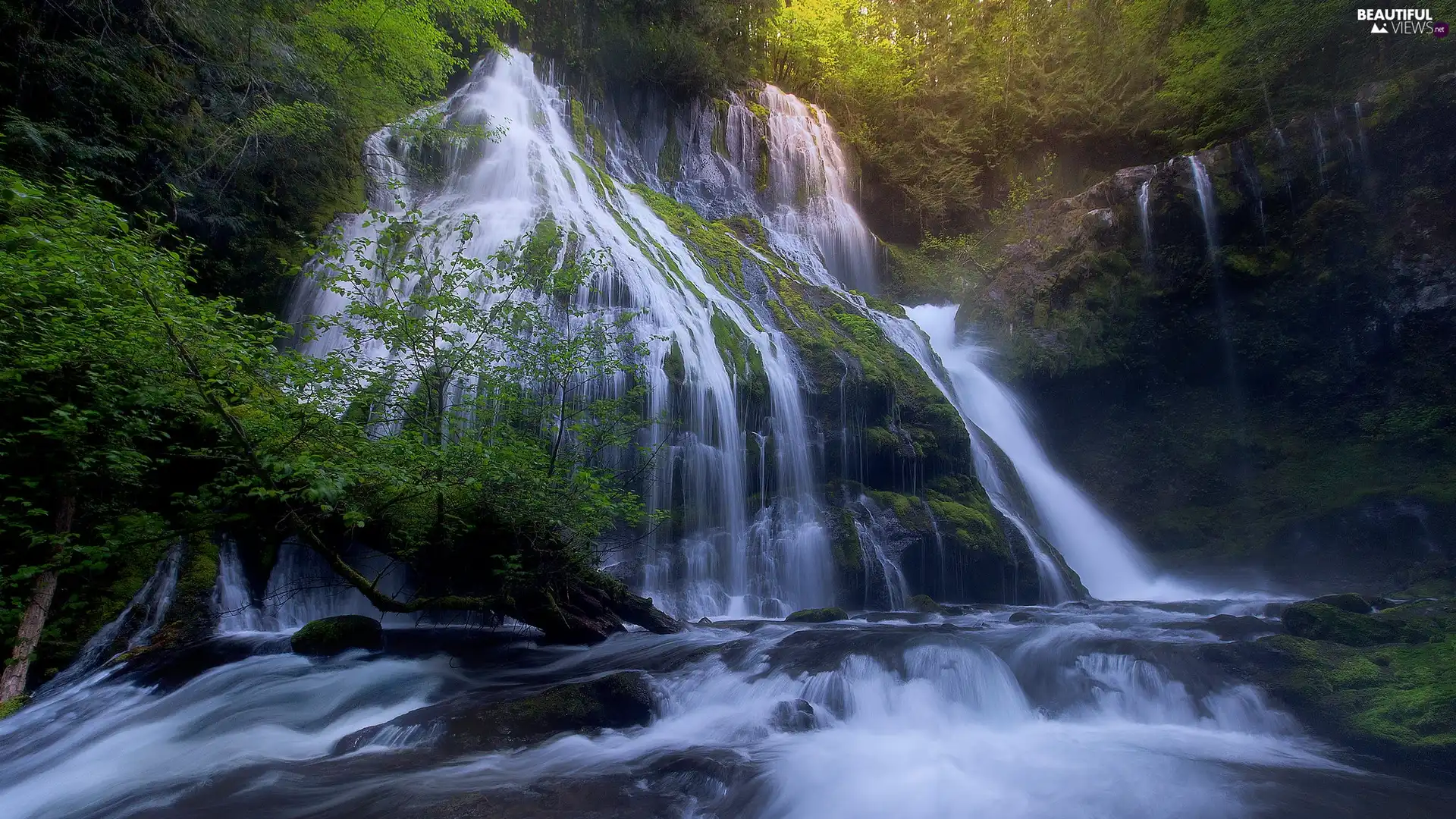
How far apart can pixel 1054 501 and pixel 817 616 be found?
8.06m

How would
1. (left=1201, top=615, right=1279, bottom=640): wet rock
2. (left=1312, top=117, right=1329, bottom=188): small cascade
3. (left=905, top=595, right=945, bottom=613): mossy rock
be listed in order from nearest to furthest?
(left=1201, top=615, right=1279, bottom=640): wet rock, (left=905, top=595, right=945, bottom=613): mossy rock, (left=1312, top=117, right=1329, bottom=188): small cascade

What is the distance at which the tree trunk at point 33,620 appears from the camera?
4.99m

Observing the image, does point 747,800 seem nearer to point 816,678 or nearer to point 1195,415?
point 816,678

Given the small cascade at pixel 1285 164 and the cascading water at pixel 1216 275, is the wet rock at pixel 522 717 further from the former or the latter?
the small cascade at pixel 1285 164

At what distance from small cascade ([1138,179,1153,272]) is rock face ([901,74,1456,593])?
1.8 inches

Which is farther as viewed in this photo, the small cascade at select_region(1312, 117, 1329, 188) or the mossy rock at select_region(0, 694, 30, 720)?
the small cascade at select_region(1312, 117, 1329, 188)

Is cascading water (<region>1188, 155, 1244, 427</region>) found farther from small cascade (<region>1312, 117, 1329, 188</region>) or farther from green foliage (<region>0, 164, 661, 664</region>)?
green foliage (<region>0, 164, 661, 664</region>)

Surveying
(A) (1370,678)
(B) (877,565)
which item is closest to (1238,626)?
(A) (1370,678)

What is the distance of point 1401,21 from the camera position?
14.3 meters

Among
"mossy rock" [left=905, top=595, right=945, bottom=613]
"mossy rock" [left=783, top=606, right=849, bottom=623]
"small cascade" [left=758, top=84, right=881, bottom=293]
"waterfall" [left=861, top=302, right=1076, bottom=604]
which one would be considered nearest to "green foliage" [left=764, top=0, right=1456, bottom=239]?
"small cascade" [left=758, top=84, right=881, bottom=293]

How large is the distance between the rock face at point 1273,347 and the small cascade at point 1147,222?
0.05m

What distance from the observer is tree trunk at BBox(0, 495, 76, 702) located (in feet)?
16.4

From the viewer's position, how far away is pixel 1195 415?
15320 mm

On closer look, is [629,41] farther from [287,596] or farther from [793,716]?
[793,716]
